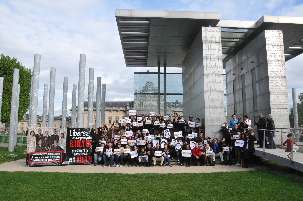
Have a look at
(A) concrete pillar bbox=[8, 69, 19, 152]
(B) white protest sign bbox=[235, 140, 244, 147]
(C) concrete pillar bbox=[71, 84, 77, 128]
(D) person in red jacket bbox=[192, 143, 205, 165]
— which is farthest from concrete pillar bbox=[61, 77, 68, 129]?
(B) white protest sign bbox=[235, 140, 244, 147]

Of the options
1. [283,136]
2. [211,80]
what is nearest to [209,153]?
[283,136]

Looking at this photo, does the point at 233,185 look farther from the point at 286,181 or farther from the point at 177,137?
the point at 177,137

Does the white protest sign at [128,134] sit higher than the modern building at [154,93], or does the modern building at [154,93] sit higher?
the modern building at [154,93]

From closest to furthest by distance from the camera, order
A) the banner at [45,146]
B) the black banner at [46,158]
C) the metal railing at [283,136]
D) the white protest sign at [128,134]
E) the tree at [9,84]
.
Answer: the metal railing at [283,136] < the black banner at [46,158] < the banner at [45,146] < the white protest sign at [128,134] < the tree at [9,84]

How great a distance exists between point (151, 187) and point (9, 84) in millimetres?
37543

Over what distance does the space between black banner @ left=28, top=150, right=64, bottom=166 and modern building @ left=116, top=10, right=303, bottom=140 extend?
9.42m

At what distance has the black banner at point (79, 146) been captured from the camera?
66.3 feet

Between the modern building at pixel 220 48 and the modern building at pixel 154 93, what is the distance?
921cm

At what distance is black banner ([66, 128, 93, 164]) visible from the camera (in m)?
20.2

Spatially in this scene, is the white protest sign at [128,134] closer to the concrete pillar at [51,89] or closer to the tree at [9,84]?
the concrete pillar at [51,89]

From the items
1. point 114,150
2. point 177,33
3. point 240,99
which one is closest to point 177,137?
point 114,150

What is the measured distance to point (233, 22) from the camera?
25719mm

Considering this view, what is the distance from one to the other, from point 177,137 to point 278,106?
7545 mm

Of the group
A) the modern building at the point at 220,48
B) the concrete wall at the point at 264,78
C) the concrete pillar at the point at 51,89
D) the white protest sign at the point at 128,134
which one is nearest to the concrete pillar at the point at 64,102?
the concrete pillar at the point at 51,89
